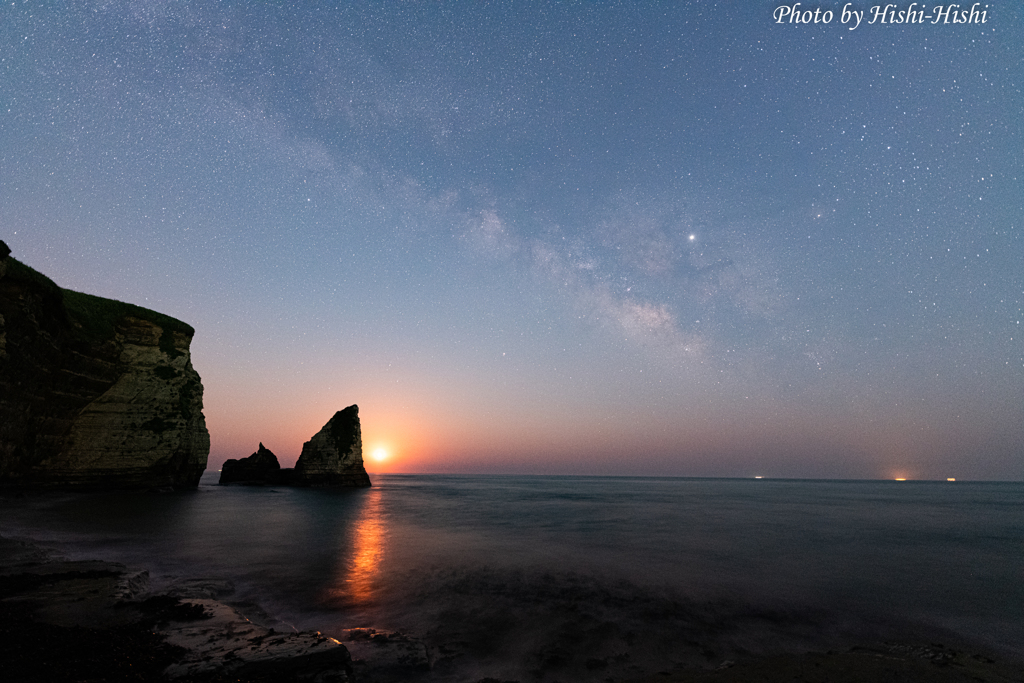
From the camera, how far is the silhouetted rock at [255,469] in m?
67.4

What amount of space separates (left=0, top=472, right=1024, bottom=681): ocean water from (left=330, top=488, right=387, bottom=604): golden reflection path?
0.11 meters

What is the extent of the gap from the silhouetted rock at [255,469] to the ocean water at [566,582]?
40674 millimetres

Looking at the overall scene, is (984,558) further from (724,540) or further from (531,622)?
(531,622)

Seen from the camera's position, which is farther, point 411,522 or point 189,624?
point 411,522

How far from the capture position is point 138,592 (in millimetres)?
9320

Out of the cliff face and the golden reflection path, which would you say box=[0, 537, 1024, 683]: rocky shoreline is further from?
the cliff face

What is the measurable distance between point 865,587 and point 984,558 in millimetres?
14652

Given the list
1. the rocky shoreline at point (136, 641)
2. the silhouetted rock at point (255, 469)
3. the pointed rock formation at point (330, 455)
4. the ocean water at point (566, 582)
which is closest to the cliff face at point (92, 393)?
the ocean water at point (566, 582)

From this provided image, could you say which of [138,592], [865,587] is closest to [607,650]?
[138,592]

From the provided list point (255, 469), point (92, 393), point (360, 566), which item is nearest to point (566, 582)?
point (360, 566)

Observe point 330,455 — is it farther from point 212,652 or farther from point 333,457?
point 212,652

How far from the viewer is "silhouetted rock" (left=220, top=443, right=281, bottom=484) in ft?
221

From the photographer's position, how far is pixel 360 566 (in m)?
15.6

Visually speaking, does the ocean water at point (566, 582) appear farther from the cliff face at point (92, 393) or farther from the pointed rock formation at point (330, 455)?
the pointed rock formation at point (330, 455)
